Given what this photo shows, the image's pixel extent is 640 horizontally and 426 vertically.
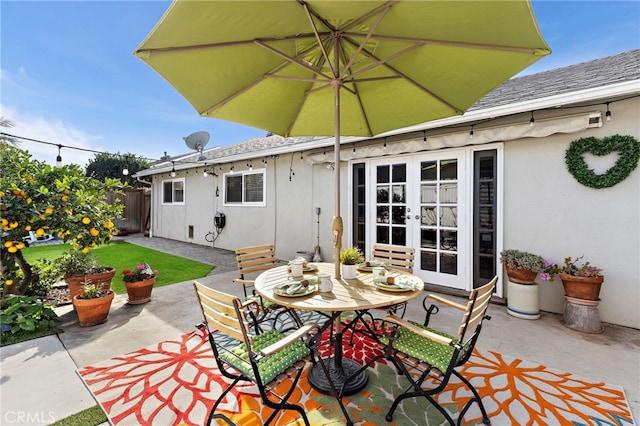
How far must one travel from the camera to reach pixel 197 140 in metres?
9.51

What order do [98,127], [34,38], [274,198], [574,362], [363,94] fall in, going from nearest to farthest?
[574,362]
[363,94]
[34,38]
[274,198]
[98,127]

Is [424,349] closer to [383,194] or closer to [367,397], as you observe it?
[367,397]

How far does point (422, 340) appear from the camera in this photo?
213 centimetres

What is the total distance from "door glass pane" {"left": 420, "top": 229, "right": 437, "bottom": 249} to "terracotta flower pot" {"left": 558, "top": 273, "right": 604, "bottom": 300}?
1799mm

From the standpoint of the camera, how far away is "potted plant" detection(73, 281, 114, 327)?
3355 millimetres

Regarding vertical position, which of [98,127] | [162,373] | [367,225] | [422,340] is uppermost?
[98,127]

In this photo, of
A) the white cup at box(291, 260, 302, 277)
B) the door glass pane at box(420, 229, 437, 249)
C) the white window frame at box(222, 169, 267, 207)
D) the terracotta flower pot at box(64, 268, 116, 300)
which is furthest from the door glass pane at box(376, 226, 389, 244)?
the terracotta flower pot at box(64, 268, 116, 300)

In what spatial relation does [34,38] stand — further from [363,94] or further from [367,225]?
[367,225]

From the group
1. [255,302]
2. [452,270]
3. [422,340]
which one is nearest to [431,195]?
[452,270]

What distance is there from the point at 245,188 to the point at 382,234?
15.8ft

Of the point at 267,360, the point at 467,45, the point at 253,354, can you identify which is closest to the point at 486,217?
the point at 467,45

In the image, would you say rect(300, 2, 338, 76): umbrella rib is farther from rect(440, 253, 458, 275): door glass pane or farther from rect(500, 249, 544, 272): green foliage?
rect(440, 253, 458, 275): door glass pane

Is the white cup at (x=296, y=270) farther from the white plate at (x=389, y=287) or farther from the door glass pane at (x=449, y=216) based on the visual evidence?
the door glass pane at (x=449, y=216)

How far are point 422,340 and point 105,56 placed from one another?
11.7 metres
